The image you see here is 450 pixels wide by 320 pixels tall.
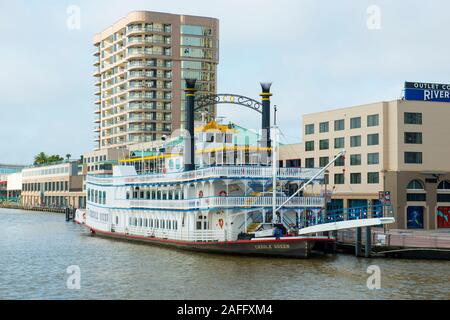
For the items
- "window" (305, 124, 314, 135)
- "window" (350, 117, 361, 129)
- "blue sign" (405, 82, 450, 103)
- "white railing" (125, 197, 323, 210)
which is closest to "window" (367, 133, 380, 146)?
"window" (350, 117, 361, 129)

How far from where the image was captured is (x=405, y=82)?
8094 cm

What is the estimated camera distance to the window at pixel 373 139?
8269 centimetres

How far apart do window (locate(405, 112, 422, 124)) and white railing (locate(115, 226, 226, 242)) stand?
118ft

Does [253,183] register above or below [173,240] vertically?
above

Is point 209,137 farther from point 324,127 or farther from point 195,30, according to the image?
point 195,30

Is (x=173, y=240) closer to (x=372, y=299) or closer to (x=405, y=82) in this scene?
(x=372, y=299)

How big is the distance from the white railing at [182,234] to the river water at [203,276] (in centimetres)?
138

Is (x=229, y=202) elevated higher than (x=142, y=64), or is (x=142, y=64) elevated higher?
(x=142, y=64)

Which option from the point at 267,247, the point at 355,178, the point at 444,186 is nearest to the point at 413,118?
the point at 444,186

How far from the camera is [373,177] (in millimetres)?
83250

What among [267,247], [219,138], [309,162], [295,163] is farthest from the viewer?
[295,163]

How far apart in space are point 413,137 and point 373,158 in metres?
5.43

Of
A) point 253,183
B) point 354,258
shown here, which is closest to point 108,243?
point 253,183
